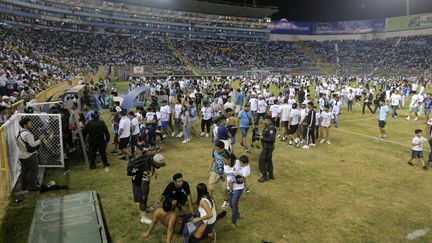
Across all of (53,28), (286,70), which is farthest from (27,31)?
(286,70)

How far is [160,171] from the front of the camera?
10.5 metres

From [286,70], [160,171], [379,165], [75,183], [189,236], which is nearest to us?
[189,236]

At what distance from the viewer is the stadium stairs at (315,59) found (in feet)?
221

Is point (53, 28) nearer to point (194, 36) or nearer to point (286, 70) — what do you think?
point (194, 36)

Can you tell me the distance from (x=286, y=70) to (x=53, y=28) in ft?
149

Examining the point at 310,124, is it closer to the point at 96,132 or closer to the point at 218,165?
the point at 218,165

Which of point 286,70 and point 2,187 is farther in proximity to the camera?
point 286,70

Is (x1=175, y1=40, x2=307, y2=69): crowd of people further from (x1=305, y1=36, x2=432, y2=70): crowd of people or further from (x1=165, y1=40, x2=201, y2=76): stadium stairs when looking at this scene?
(x1=305, y1=36, x2=432, y2=70): crowd of people

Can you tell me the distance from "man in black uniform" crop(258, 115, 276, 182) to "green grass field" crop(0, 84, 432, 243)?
1.13 feet

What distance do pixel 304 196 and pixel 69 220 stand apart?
614cm

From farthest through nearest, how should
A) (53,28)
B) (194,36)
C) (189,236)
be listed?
(194,36) < (53,28) < (189,236)

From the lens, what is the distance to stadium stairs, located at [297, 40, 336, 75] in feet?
221

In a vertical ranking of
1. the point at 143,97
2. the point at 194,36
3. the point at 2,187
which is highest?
the point at 194,36

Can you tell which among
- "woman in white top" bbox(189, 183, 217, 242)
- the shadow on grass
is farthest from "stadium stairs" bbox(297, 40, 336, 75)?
the shadow on grass
